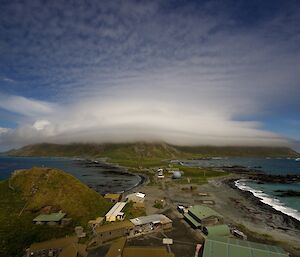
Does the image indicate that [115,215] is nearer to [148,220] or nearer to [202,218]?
[148,220]

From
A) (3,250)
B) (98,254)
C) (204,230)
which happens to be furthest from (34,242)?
(204,230)

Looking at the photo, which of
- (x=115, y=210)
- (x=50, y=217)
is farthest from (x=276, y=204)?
(x=50, y=217)

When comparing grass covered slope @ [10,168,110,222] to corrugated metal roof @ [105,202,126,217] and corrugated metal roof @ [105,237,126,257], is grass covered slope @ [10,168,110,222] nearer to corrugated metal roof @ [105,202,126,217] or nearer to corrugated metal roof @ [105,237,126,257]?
corrugated metal roof @ [105,202,126,217]

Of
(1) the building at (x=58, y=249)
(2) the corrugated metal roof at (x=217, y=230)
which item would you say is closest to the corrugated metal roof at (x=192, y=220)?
(2) the corrugated metal roof at (x=217, y=230)

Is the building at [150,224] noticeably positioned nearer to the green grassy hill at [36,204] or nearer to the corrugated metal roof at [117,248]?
the corrugated metal roof at [117,248]

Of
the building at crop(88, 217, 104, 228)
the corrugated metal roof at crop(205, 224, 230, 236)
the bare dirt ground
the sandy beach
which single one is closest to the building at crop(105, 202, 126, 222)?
the building at crop(88, 217, 104, 228)
